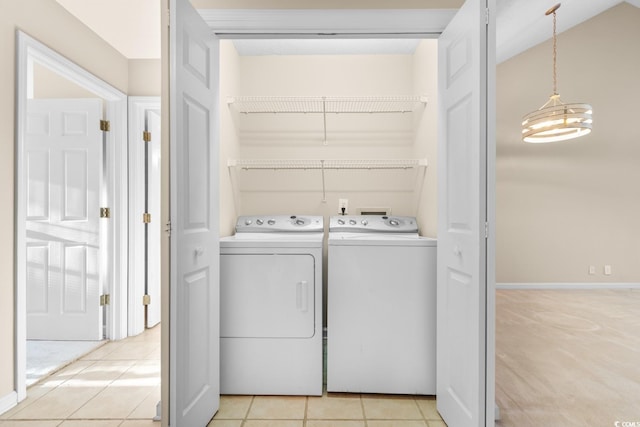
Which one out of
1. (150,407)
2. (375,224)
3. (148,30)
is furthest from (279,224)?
(148,30)

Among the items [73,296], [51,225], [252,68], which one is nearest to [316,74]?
[252,68]

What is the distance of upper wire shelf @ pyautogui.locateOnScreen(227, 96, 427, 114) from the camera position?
258cm

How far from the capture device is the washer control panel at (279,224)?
254 cm

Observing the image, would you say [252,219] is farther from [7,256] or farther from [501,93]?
[501,93]

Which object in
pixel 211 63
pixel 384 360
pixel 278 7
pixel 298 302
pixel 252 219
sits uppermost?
pixel 278 7

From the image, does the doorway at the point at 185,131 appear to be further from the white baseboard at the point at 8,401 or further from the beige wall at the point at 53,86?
the beige wall at the point at 53,86

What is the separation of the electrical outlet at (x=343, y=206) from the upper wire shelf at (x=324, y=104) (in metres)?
0.73

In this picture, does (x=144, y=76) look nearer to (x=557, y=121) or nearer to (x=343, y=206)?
(x=343, y=206)

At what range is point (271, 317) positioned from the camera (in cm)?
195

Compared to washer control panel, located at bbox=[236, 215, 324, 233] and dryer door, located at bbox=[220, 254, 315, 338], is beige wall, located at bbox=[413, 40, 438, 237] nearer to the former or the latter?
washer control panel, located at bbox=[236, 215, 324, 233]

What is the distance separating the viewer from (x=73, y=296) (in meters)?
2.73

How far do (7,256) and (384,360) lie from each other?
7.00 ft

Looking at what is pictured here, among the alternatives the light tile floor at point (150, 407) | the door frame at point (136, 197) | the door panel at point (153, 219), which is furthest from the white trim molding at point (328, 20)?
the light tile floor at point (150, 407)

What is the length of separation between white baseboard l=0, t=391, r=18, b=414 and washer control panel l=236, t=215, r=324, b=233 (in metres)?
1.52
